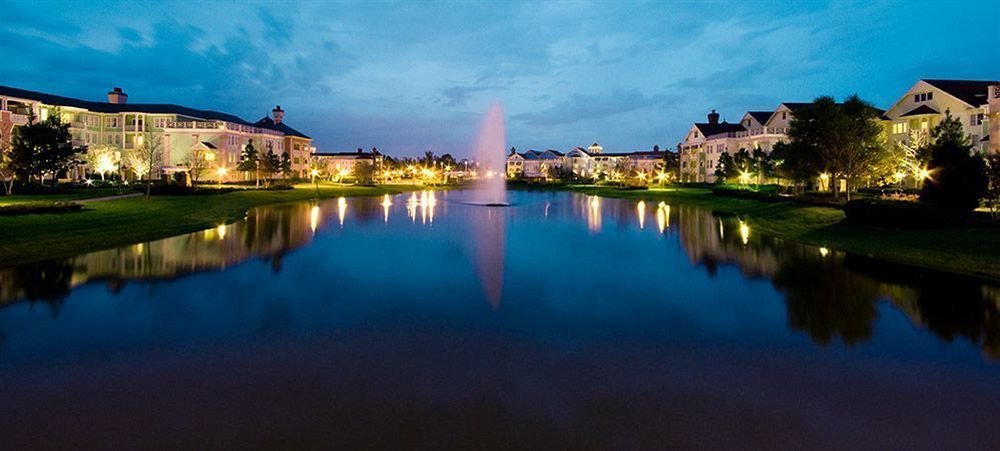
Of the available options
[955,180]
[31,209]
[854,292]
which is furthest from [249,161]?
[854,292]

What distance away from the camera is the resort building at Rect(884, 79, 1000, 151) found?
5525 centimetres

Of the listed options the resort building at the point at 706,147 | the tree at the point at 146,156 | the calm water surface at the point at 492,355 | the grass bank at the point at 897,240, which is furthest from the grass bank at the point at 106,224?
the resort building at the point at 706,147

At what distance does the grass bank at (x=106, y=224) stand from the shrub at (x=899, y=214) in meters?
34.9

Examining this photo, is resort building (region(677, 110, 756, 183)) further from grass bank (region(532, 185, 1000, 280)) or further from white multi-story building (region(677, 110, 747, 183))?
grass bank (region(532, 185, 1000, 280))

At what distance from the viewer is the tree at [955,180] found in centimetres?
2653

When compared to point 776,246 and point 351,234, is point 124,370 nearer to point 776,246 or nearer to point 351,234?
point 351,234

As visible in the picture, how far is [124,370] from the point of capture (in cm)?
908

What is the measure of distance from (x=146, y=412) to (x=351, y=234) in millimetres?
23299

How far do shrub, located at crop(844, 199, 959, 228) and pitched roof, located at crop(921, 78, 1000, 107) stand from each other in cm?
4079

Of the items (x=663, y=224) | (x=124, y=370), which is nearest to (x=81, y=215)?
(x=124, y=370)

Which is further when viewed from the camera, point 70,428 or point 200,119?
point 200,119

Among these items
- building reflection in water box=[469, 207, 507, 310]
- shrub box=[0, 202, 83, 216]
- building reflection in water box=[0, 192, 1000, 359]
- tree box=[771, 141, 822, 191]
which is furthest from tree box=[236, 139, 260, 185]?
tree box=[771, 141, 822, 191]

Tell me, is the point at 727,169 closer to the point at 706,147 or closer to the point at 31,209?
the point at 706,147

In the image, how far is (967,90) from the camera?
195 ft
